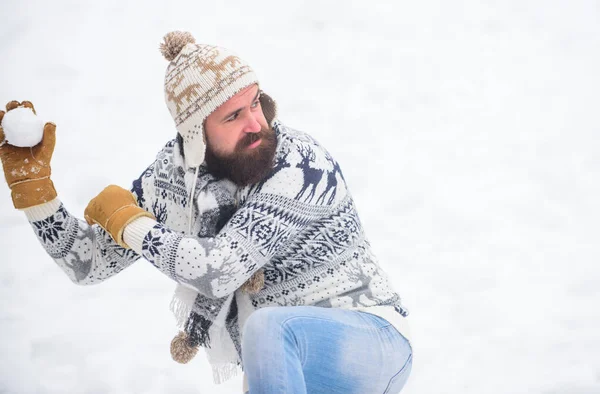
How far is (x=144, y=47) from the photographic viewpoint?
464 centimetres

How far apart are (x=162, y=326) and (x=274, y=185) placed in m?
1.45

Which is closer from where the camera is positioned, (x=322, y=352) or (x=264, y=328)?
(x=264, y=328)

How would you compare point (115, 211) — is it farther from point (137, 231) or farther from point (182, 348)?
point (182, 348)

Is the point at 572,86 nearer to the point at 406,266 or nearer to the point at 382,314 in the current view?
the point at 406,266

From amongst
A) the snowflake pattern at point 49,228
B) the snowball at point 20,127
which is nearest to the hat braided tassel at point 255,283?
the snowflake pattern at point 49,228

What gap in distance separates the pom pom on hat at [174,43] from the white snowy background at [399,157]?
51.0 inches

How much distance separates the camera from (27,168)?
181 centimetres

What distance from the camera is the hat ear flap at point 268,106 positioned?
6.41ft

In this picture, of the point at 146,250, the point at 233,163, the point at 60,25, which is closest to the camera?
the point at 146,250

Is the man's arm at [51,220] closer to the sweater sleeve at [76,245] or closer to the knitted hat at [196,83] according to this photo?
the sweater sleeve at [76,245]

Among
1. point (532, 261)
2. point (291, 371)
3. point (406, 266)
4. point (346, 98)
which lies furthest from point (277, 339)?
point (346, 98)

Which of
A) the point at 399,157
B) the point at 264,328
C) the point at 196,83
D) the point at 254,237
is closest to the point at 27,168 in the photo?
the point at 196,83

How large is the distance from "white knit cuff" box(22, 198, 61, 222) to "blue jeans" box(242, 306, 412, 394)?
0.62 metres

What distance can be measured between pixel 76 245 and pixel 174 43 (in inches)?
23.3
